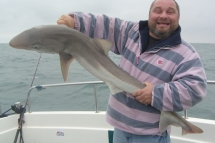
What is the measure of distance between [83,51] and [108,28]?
611 millimetres

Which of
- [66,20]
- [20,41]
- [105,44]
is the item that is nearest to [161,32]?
[105,44]

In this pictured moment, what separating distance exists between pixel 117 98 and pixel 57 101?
6.62 metres

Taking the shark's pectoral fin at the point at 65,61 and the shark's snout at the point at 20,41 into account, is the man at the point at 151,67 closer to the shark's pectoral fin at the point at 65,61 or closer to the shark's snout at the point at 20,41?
the shark's pectoral fin at the point at 65,61

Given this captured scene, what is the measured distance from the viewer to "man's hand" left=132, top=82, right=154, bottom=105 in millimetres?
2369

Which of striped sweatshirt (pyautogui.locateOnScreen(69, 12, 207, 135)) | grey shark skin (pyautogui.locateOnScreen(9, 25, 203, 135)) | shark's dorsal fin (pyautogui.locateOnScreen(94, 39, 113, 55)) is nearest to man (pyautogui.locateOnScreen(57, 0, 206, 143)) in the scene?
striped sweatshirt (pyautogui.locateOnScreen(69, 12, 207, 135))

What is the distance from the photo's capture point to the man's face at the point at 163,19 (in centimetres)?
255

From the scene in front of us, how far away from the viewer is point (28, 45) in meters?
2.00

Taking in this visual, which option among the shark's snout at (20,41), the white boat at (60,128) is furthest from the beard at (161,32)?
the white boat at (60,128)

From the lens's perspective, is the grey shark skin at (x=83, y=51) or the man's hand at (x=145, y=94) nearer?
the grey shark skin at (x=83, y=51)

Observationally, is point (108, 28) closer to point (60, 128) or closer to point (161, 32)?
point (161, 32)

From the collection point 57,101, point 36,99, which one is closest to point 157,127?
point 57,101

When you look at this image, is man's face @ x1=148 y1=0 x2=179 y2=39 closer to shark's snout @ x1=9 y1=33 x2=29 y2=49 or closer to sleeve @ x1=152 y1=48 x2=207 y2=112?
sleeve @ x1=152 y1=48 x2=207 y2=112

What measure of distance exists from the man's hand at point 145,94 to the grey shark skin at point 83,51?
69mm

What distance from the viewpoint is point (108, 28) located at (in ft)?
9.22
